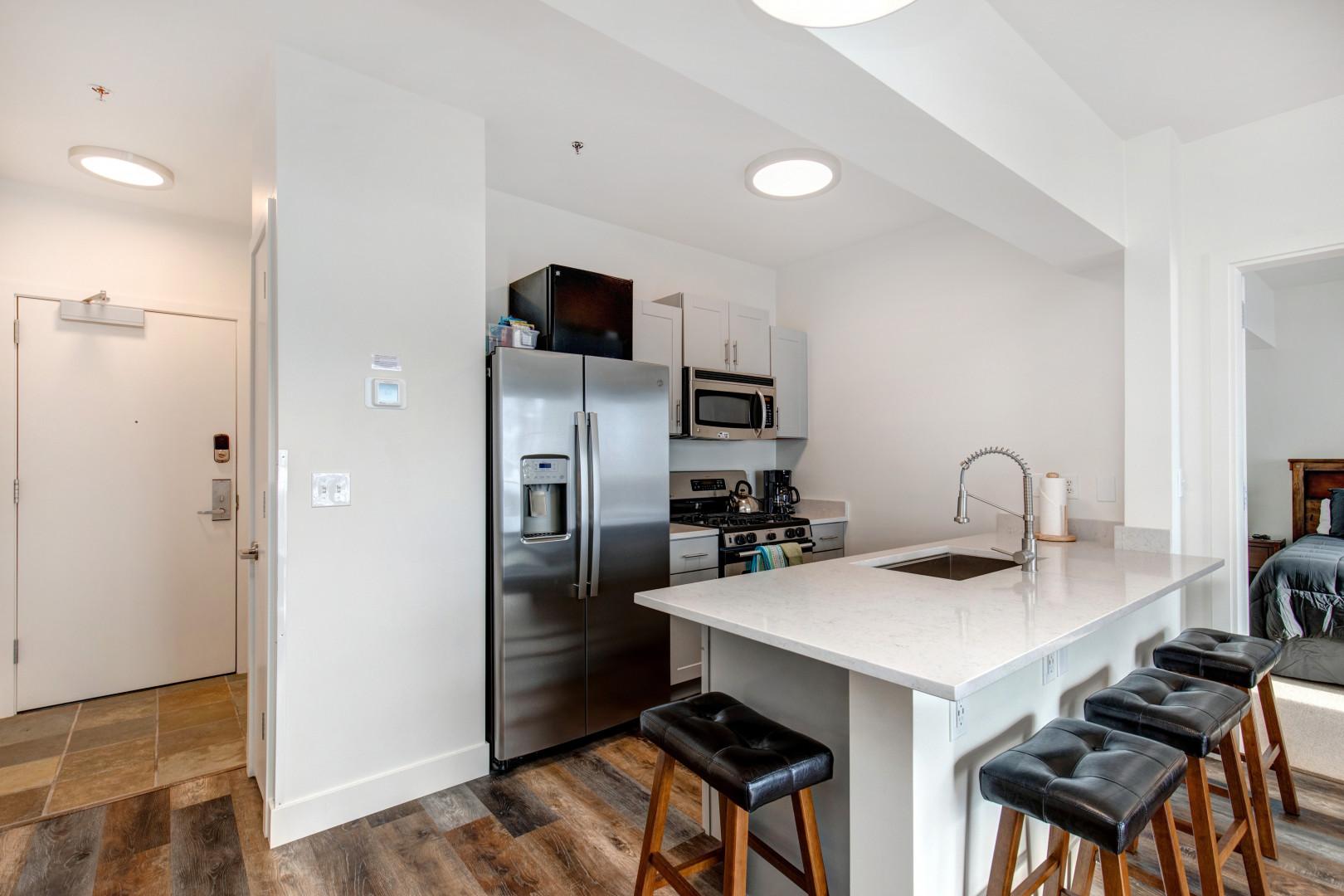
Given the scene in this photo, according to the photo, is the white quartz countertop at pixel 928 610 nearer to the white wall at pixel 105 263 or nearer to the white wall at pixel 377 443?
the white wall at pixel 377 443

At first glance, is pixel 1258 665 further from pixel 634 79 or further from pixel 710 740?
pixel 634 79

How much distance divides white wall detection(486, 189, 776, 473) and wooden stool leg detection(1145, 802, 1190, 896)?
9.60ft

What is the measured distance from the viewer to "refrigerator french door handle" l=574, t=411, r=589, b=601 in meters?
2.76

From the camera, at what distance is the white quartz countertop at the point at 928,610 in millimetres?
1281

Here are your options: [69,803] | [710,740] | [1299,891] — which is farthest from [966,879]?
[69,803]

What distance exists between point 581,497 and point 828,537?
1.97 metres

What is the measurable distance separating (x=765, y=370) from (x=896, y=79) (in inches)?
103

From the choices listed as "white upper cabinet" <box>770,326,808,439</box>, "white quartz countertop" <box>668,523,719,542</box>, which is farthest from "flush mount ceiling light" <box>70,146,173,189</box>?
"white upper cabinet" <box>770,326,808,439</box>

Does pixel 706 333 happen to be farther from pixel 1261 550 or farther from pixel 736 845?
pixel 1261 550

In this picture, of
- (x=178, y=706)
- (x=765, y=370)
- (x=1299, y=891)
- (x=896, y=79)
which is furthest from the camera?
(x=765, y=370)

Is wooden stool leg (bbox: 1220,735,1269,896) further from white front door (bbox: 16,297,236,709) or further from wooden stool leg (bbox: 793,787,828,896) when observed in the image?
white front door (bbox: 16,297,236,709)

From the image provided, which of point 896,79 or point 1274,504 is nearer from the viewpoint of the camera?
point 896,79

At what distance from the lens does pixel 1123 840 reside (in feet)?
3.84

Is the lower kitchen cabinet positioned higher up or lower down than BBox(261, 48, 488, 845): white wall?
lower down
